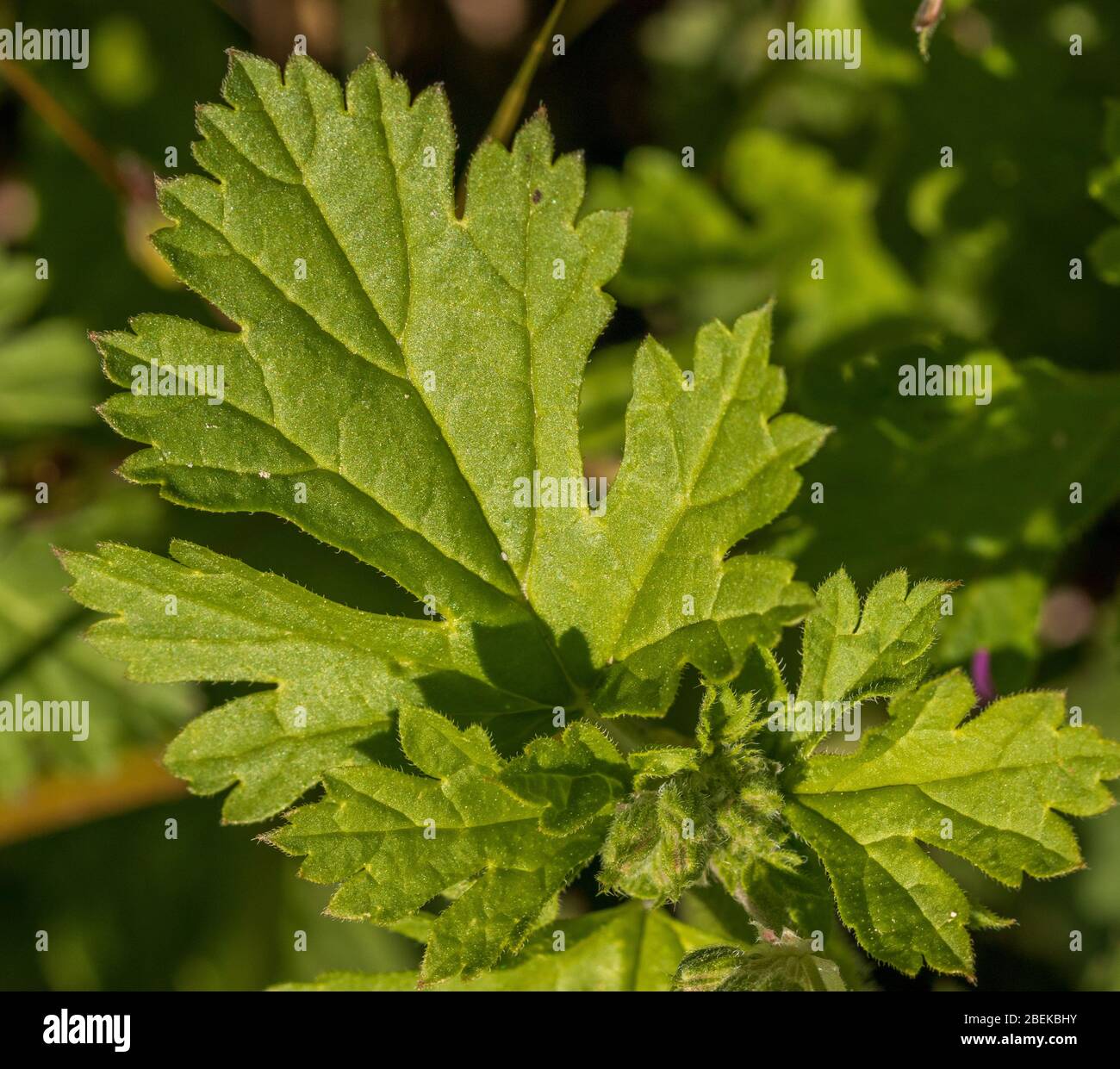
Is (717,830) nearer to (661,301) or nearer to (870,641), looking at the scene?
(870,641)

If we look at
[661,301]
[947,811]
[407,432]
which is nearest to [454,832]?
[407,432]

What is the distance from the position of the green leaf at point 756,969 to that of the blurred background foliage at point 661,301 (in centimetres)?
137

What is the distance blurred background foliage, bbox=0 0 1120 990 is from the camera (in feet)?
12.6

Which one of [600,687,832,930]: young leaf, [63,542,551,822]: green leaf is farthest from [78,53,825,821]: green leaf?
[600,687,832,930]: young leaf

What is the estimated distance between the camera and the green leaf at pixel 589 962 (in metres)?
3.08

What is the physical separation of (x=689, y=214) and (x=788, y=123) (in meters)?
0.87

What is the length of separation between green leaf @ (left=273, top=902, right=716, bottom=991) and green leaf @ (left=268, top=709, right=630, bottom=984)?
43 cm

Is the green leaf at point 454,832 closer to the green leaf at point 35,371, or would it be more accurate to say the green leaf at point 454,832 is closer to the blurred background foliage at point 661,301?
the blurred background foliage at point 661,301

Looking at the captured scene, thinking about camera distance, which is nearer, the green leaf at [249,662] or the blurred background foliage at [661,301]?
the green leaf at [249,662]

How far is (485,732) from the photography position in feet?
9.23

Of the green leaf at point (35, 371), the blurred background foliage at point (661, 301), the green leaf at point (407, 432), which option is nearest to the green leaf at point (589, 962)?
the green leaf at point (407, 432)

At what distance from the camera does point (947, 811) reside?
8.91 feet
